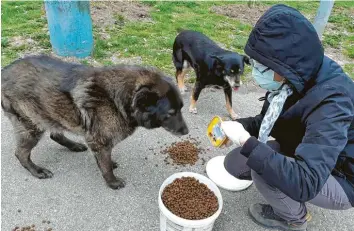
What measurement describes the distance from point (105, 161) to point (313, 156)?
206cm

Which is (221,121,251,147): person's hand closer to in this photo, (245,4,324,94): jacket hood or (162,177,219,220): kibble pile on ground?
(245,4,324,94): jacket hood

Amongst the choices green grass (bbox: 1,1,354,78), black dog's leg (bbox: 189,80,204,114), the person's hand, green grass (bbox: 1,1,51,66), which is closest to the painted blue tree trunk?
green grass (bbox: 1,1,354,78)

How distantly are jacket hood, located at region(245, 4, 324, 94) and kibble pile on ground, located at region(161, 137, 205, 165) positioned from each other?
1.96 m

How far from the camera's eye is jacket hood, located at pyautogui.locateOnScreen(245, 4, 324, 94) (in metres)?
2.21

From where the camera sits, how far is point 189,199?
3018mm

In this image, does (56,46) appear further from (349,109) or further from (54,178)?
(349,109)

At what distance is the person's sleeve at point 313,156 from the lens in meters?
2.28

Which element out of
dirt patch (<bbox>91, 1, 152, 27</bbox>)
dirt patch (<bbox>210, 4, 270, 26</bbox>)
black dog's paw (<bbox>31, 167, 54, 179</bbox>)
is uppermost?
dirt patch (<bbox>91, 1, 152, 27</bbox>)

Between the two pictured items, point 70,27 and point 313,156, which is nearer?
point 313,156

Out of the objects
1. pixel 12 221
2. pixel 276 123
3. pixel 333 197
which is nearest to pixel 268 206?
pixel 333 197

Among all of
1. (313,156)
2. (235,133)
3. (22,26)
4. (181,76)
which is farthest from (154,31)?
(313,156)

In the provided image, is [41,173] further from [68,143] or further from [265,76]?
[265,76]

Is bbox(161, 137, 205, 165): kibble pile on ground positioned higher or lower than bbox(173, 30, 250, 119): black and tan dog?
lower

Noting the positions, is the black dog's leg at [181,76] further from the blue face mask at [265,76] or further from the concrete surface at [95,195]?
the blue face mask at [265,76]
